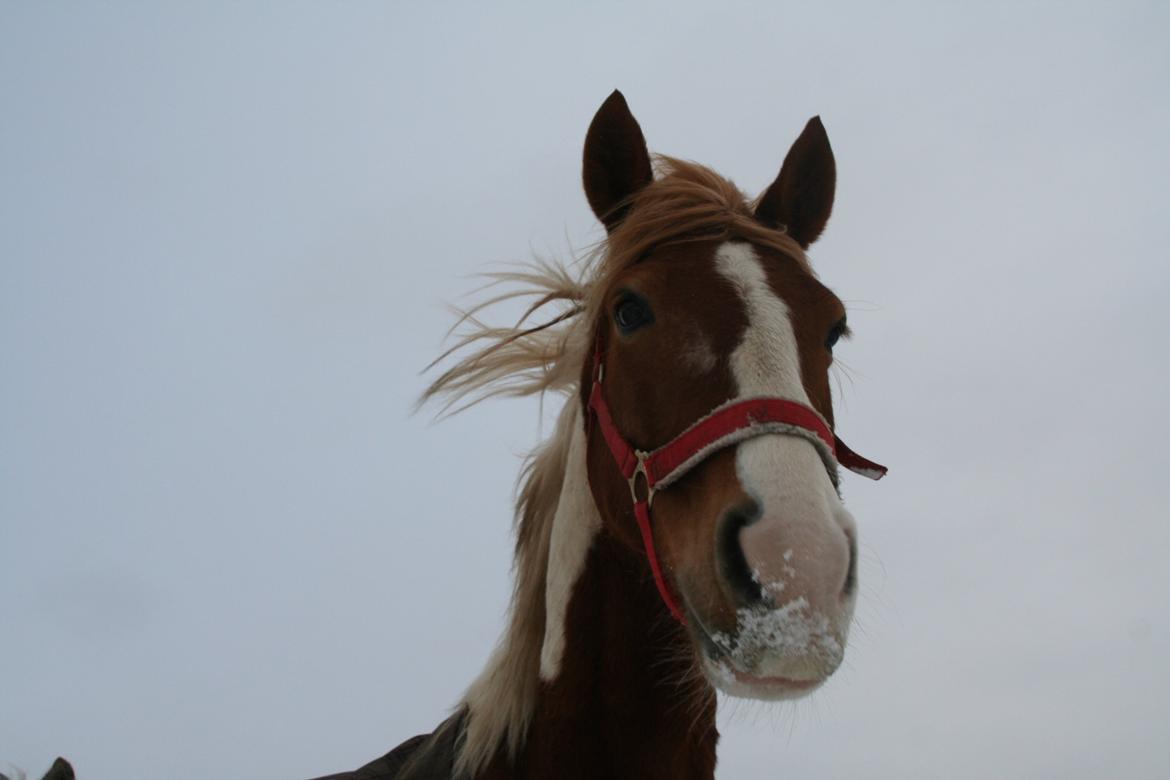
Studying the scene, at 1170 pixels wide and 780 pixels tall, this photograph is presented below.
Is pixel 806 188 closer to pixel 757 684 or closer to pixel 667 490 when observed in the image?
pixel 667 490

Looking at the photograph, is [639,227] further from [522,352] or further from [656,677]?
[656,677]

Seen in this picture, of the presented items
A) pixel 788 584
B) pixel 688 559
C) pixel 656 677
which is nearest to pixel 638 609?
pixel 656 677

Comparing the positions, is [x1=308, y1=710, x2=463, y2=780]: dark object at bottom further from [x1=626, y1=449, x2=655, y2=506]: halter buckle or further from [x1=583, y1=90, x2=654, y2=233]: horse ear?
[x1=583, y1=90, x2=654, y2=233]: horse ear

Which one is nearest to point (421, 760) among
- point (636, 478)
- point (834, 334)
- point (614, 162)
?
point (636, 478)

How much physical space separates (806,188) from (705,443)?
166 cm

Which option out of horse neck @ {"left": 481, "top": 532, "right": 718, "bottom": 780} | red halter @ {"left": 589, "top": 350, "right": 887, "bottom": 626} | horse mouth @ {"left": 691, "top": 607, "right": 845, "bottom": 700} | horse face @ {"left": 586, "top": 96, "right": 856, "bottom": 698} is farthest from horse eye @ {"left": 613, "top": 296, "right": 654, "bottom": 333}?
horse mouth @ {"left": 691, "top": 607, "right": 845, "bottom": 700}

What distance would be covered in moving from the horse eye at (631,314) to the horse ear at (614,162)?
64 cm

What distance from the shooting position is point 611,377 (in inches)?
119

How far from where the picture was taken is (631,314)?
295 centimetres

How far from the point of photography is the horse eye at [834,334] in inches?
118

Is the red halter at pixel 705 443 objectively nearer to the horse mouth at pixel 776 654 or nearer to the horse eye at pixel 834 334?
the horse mouth at pixel 776 654

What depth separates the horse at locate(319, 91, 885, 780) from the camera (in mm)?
2203

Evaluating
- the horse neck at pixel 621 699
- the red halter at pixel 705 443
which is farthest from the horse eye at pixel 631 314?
the horse neck at pixel 621 699

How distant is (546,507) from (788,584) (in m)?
1.63
